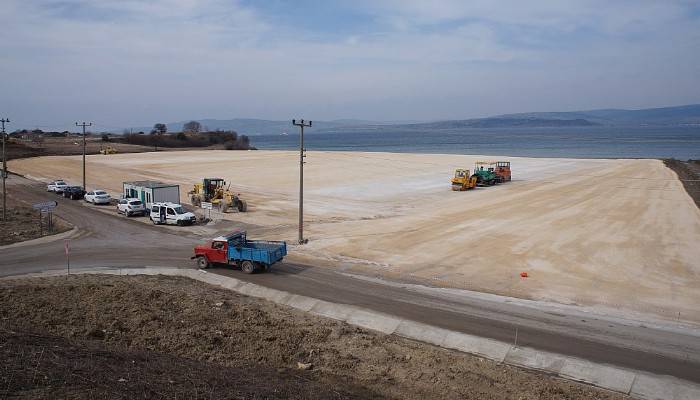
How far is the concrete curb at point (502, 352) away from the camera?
14368 mm

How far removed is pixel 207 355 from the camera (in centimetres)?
1562

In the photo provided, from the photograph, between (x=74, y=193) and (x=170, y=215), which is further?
(x=74, y=193)

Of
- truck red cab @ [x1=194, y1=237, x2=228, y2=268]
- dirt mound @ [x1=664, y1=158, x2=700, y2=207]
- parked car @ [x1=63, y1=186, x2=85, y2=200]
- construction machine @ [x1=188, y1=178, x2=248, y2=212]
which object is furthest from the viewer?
dirt mound @ [x1=664, y1=158, x2=700, y2=207]

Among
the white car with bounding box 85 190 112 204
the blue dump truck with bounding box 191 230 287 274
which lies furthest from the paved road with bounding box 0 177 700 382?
the white car with bounding box 85 190 112 204

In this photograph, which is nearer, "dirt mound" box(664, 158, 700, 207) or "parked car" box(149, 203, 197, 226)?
"parked car" box(149, 203, 197, 226)

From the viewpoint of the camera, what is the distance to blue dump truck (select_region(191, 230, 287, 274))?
25.2m

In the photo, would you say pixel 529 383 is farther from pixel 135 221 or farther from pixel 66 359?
pixel 135 221

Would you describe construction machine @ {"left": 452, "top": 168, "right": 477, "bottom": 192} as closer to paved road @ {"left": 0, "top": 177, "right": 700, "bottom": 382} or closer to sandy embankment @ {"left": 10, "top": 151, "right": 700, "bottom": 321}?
sandy embankment @ {"left": 10, "top": 151, "right": 700, "bottom": 321}

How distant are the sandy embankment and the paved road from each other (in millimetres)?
2239

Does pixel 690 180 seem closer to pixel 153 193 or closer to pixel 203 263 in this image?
pixel 153 193

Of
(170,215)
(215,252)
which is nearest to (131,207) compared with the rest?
(170,215)

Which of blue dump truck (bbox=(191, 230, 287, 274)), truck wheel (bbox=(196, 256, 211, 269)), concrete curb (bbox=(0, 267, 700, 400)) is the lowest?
concrete curb (bbox=(0, 267, 700, 400))

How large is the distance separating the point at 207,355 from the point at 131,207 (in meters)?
29.8

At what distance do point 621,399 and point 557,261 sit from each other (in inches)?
616
